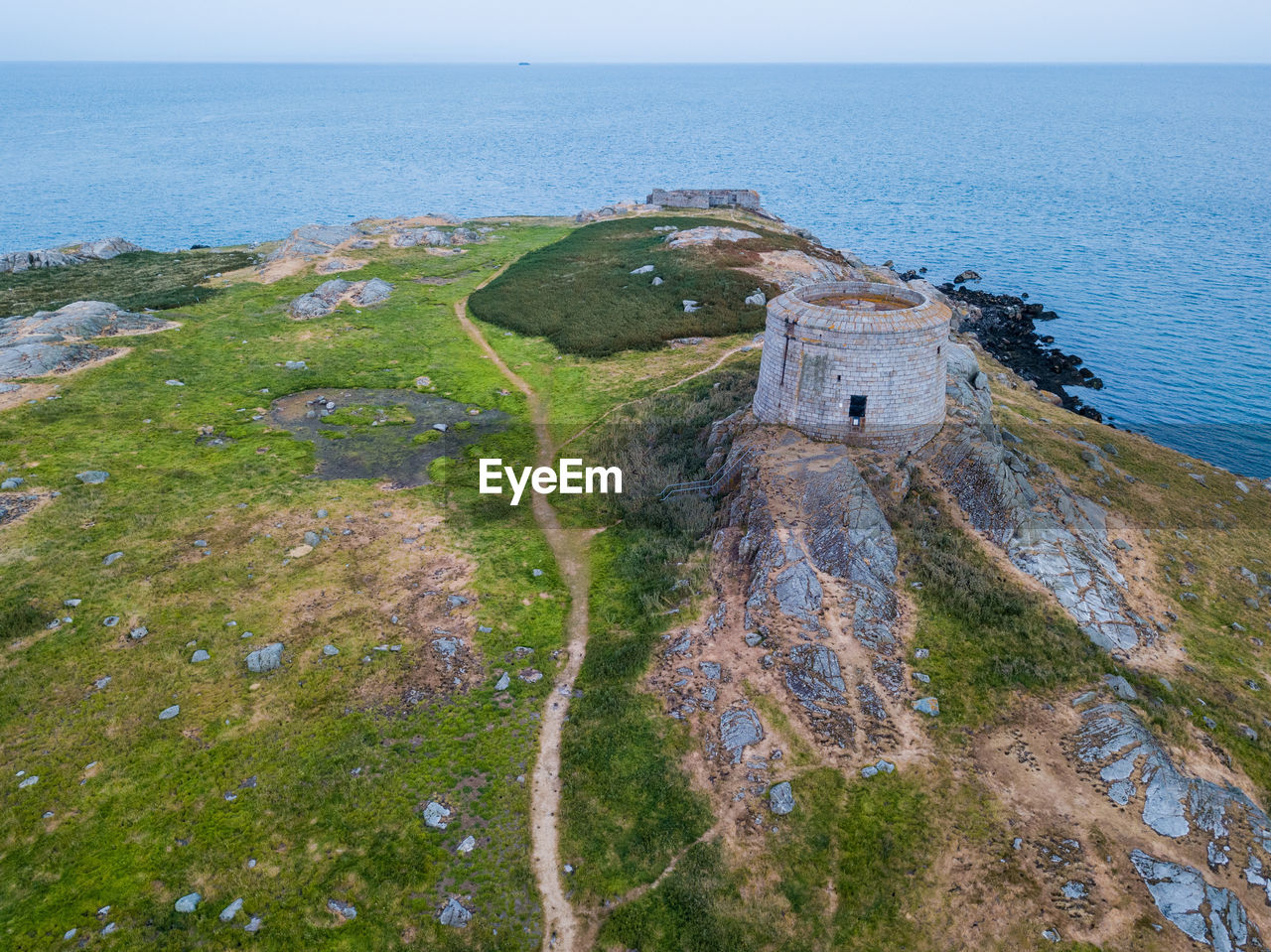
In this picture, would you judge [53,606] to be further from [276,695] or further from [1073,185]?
[1073,185]

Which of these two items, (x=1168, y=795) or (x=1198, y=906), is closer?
(x=1198, y=906)

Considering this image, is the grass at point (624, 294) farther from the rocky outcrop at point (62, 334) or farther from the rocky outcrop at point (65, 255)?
the rocky outcrop at point (65, 255)

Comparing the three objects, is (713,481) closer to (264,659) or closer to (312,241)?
(264,659)

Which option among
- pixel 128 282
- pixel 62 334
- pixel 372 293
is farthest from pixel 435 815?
pixel 128 282

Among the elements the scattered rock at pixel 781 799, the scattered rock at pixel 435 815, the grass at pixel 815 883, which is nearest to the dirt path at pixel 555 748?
the grass at pixel 815 883

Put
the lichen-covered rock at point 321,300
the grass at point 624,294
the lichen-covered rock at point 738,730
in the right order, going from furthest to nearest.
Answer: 1. the lichen-covered rock at point 321,300
2. the grass at point 624,294
3. the lichen-covered rock at point 738,730

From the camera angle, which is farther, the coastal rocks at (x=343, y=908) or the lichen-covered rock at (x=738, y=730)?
the lichen-covered rock at (x=738, y=730)

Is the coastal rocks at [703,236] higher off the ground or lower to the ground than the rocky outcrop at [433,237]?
higher
